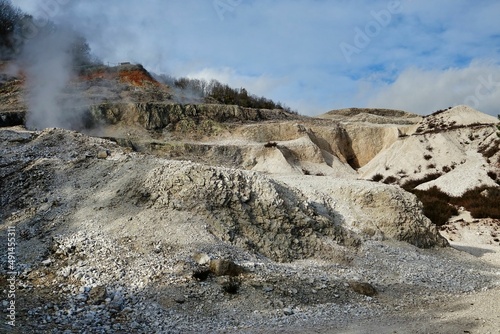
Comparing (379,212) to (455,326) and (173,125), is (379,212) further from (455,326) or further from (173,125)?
(173,125)

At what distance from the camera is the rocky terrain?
26.9 feet

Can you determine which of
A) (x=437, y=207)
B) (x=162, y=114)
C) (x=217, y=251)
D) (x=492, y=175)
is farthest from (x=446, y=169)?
(x=217, y=251)

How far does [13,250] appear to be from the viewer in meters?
10.4

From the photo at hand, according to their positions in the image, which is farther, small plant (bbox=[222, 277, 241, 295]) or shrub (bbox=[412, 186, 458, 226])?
shrub (bbox=[412, 186, 458, 226])

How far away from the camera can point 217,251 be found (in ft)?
34.6

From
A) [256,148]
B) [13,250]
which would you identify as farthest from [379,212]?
[256,148]

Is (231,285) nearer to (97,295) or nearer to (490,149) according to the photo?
(97,295)

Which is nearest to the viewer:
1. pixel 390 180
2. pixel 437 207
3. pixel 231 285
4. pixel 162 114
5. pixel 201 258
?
pixel 231 285

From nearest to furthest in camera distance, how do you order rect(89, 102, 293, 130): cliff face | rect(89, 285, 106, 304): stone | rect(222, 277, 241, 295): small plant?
rect(89, 285, 106, 304): stone
rect(222, 277, 241, 295): small plant
rect(89, 102, 293, 130): cliff face

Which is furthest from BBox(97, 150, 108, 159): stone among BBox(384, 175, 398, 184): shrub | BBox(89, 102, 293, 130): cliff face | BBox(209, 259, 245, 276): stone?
BBox(384, 175, 398, 184): shrub

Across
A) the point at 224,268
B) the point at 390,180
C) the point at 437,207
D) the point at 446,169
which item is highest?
the point at 446,169

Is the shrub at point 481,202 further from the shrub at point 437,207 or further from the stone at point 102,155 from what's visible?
the stone at point 102,155

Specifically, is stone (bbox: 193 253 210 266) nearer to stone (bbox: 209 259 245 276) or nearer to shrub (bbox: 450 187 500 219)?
stone (bbox: 209 259 245 276)

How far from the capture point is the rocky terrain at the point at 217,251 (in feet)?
26.9
